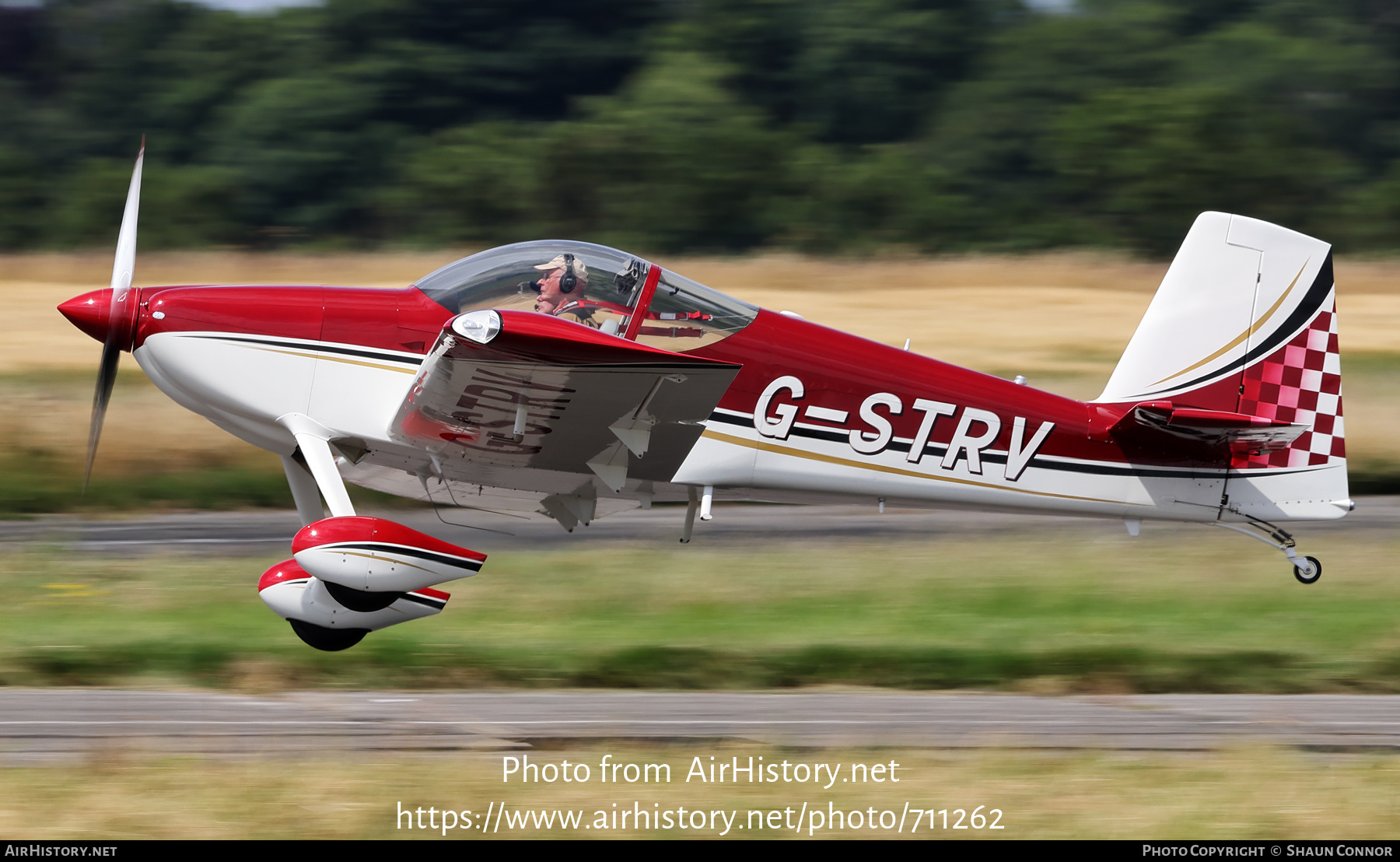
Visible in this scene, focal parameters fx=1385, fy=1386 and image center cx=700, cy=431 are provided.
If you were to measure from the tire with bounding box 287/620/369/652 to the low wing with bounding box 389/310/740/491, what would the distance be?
1187 millimetres

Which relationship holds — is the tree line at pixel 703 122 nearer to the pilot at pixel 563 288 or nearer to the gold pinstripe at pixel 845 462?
the gold pinstripe at pixel 845 462

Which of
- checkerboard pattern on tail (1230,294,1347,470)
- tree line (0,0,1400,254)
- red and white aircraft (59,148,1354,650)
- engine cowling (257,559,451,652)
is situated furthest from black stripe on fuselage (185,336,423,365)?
tree line (0,0,1400,254)

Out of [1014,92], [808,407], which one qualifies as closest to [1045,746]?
[808,407]

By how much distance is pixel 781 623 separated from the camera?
29.9ft

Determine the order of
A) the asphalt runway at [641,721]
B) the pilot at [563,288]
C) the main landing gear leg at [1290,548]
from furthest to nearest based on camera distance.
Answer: the main landing gear leg at [1290,548] < the pilot at [563,288] < the asphalt runway at [641,721]

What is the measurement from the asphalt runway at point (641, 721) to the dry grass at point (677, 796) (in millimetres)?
305

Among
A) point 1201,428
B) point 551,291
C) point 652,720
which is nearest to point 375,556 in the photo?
point 551,291

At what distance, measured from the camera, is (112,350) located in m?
6.99

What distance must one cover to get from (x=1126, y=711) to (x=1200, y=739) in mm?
691

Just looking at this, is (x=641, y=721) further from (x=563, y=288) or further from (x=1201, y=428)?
(x=1201, y=428)

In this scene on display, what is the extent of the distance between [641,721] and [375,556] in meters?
1.58

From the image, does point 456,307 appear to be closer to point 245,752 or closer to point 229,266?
point 245,752

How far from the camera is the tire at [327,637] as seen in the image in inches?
292

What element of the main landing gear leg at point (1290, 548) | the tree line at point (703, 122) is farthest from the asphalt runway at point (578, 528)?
the tree line at point (703, 122)
